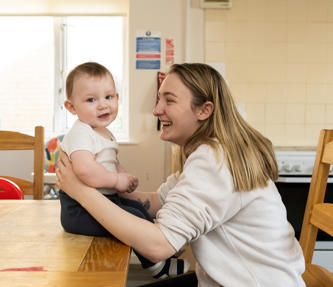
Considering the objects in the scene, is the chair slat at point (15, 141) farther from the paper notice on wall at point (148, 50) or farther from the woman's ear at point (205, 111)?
the paper notice on wall at point (148, 50)

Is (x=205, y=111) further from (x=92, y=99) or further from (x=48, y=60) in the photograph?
(x=48, y=60)

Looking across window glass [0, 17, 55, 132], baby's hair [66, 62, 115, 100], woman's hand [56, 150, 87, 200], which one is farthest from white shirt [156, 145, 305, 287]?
window glass [0, 17, 55, 132]

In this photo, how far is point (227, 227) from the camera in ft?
2.95

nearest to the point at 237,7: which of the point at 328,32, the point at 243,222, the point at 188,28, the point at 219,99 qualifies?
the point at 188,28

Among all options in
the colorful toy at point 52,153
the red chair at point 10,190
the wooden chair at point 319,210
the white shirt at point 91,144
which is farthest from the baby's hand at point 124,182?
the colorful toy at point 52,153

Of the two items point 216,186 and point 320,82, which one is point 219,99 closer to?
point 216,186

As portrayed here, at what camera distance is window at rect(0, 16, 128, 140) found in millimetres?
3146

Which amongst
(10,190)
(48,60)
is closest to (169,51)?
(48,60)

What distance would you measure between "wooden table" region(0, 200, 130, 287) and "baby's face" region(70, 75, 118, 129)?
31cm

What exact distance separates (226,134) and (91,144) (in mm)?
352

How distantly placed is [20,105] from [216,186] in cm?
279

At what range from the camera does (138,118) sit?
2836 mm

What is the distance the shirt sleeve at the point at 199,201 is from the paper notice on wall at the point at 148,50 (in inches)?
80.6

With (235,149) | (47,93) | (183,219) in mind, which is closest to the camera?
(183,219)
